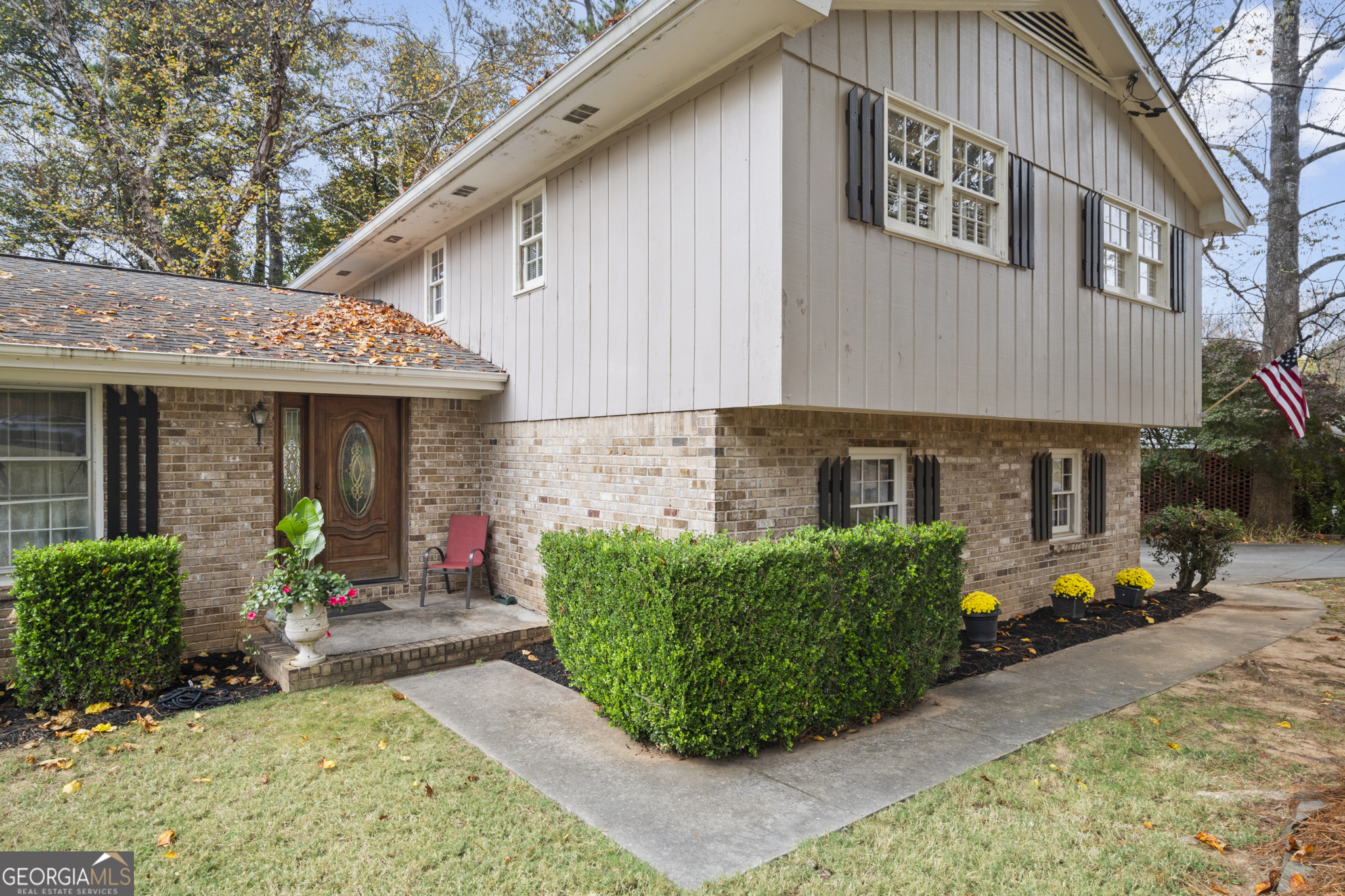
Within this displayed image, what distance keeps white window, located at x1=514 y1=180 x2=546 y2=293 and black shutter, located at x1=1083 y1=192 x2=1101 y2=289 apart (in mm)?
5986

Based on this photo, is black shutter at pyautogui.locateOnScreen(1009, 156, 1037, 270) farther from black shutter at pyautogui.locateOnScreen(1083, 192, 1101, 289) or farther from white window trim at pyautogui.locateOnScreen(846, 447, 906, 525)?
white window trim at pyautogui.locateOnScreen(846, 447, 906, 525)

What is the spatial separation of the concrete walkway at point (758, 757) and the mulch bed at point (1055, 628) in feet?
0.61

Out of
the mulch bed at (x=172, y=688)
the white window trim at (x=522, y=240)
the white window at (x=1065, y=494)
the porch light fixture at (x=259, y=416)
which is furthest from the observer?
the white window at (x=1065, y=494)

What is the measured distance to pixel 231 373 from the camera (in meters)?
6.65

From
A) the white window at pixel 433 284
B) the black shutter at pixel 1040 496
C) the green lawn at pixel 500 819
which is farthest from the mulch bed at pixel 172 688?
the black shutter at pixel 1040 496

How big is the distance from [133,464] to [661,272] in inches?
198

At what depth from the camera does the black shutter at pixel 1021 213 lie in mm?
7031

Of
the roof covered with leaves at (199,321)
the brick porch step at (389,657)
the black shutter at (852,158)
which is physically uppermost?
the black shutter at (852,158)

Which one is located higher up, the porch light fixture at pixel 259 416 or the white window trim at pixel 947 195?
the white window trim at pixel 947 195

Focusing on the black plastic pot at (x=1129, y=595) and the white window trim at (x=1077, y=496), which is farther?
the white window trim at (x=1077, y=496)

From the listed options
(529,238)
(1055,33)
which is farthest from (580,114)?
(1055,33)

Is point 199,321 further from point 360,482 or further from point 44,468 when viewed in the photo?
point 360,482

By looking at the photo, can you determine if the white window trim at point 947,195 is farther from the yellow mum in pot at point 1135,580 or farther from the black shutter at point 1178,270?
the yellow mum in pot at point 1135,580

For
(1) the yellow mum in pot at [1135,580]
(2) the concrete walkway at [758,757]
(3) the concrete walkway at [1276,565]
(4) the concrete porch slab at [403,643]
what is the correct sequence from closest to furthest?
(2) the concrete walkway at [758,757], (4) the concrete porch slab at [403,643], (1) the yellow mum in pot at [1135,580], (3) the concrete walkway at [1276,565]
